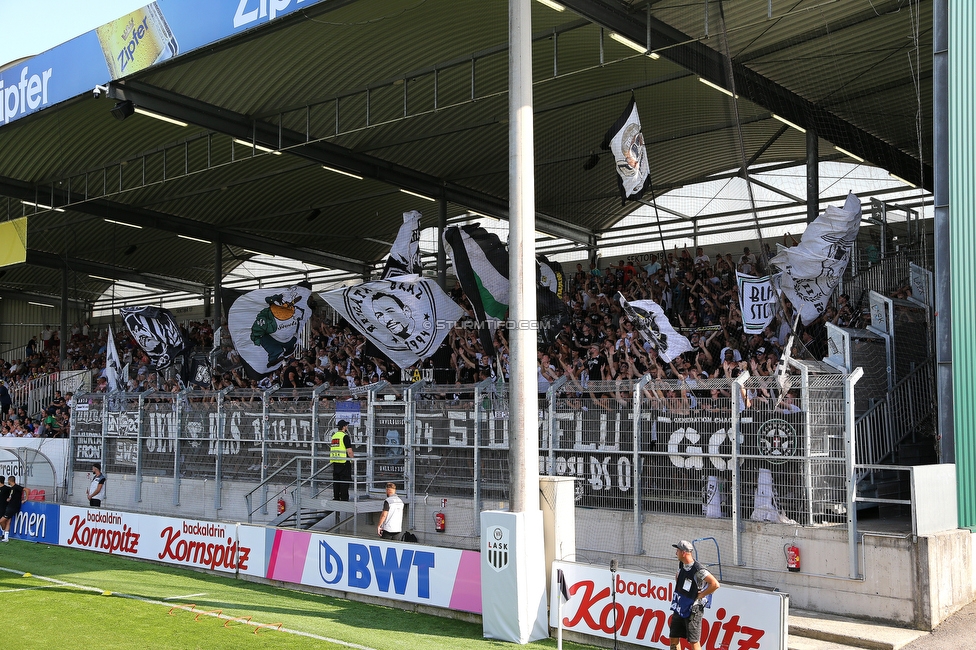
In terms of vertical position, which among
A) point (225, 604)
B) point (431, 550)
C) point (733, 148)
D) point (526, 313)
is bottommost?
point (225, 604)

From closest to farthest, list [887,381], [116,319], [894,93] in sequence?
[887,381] < [894,93] < [116,319]

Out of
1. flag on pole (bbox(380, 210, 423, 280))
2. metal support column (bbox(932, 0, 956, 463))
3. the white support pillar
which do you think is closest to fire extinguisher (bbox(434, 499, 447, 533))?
the white support pillar

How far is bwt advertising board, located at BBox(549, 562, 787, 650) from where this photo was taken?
10266 mm

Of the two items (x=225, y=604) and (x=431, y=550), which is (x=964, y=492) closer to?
(x=431, y=550)

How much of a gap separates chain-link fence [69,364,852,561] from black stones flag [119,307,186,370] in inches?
111

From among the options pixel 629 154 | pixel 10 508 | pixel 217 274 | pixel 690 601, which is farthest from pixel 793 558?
pixel 217 274

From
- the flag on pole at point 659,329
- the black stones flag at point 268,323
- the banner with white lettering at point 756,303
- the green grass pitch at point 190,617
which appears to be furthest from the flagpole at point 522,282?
the black stones flag at point 268,323

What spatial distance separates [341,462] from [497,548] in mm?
6459

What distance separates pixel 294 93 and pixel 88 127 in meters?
6.58

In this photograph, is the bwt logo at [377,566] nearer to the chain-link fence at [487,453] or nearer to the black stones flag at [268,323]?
the chain-link fence at [487,453]

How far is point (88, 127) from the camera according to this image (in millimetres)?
24328

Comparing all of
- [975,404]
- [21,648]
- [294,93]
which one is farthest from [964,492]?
[294,93]

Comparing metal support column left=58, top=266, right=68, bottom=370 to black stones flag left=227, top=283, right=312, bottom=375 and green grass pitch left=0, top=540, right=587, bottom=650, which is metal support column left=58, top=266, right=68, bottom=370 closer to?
black stones flag left=227, top=283, right=312, bottom=375

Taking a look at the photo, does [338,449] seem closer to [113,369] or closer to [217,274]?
[113,369]
